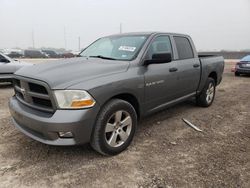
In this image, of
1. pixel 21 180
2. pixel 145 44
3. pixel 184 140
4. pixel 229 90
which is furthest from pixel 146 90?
pixel 229 90

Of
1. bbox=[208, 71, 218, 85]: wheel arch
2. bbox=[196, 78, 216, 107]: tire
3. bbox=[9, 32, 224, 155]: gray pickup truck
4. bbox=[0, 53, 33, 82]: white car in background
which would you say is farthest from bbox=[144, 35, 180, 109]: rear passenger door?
bbox=[0, 53, 33, 82]: white car in background

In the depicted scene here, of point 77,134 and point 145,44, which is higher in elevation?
point 145,44

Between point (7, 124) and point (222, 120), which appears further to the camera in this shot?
point (222, 120)

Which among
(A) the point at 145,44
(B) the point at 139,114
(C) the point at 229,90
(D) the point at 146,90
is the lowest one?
(C) the point at 229,90

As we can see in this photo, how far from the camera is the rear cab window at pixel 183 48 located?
15.8 feet

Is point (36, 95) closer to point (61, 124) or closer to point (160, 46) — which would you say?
point (61, 124)

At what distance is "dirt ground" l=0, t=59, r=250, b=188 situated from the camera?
2.80 meters

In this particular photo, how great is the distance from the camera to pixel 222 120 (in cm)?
501

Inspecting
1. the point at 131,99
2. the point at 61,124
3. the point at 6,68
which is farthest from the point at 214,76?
the point at 6,68

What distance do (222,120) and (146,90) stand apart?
217 centimetres

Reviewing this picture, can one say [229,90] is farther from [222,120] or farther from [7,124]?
[7,124]

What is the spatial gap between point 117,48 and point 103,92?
4.51 feet

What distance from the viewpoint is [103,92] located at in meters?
3.09

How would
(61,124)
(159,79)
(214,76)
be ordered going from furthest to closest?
(214,76) < (159,79) < (61,124)
